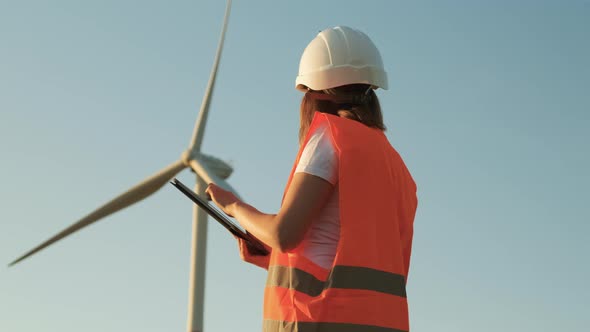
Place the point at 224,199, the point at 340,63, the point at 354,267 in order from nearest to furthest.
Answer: the point at 354,267, the point at 224,199, the point at 340,63

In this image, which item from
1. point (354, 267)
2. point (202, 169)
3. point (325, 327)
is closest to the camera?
point (325, 327)

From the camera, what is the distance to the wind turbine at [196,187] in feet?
90.5

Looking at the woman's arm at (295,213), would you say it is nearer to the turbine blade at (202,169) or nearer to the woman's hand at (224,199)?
the woman's hand at (224,199)

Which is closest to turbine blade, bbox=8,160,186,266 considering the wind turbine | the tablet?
the wind turbine

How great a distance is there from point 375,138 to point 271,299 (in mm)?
1439

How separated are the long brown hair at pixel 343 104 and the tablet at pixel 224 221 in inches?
34.5

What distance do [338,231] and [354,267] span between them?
335 millimetres

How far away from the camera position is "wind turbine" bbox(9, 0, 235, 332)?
2759 cm

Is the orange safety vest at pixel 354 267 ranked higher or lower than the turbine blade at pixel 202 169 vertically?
lower

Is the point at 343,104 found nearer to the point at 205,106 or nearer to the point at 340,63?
the point at 340,63

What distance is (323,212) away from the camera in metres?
7.29

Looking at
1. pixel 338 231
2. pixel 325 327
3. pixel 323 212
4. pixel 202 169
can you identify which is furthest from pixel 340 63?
pixel 202 169

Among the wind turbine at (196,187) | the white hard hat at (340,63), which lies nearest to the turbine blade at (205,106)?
the wind turbine at (196,187)

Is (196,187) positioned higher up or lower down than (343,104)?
higher up
